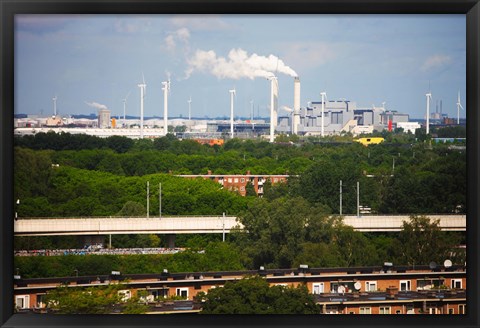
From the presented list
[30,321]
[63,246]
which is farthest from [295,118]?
[30,321]

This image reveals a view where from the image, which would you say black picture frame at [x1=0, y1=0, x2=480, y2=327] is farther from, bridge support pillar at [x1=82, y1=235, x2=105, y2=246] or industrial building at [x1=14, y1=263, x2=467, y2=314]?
bridge support pillar at [x1=82, y1=235, x2=105, y2=246]

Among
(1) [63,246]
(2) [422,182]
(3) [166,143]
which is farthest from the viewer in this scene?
(3) [166,143]

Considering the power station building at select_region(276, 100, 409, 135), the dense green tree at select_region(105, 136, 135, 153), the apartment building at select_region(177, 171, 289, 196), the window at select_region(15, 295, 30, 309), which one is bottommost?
the window at select_region(15, 295, 30, 309)

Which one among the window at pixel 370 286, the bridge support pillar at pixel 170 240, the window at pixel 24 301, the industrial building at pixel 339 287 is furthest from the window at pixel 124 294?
the bridge support pillar at pixel 170 240

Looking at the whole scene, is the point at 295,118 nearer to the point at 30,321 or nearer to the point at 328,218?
the point at 328,218

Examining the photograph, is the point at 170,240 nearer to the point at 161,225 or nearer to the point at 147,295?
the point at 161,225

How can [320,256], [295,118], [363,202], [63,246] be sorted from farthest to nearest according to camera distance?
[295,118]
[363,202]
[63,246]
[320,256]

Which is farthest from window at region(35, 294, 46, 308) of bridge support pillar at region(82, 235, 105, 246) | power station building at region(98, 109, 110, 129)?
power station building at region(98, 109, 110, 129)
